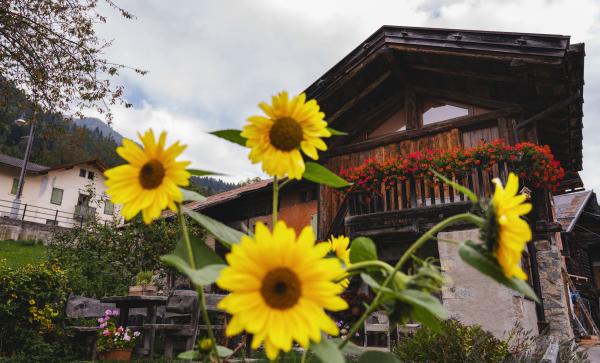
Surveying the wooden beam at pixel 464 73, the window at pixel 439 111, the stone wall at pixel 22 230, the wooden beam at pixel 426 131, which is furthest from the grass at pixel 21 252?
the wooden beam at pixel 464 73

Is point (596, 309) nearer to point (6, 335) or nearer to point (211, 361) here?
point (6, 335)

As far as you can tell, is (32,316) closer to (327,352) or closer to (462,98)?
(327,352)

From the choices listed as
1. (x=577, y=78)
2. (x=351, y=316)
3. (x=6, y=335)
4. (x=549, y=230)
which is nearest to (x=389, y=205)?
(x=351, y=316)

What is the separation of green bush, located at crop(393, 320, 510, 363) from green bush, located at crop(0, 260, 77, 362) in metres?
5.17

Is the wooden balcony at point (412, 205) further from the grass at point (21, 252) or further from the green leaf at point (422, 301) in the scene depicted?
the grass at point (21, 252)

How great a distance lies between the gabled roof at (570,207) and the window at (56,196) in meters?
33.0

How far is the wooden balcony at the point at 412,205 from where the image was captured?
7.12 m

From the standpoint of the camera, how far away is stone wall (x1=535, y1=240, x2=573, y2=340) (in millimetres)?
7637

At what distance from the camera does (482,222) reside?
677mm

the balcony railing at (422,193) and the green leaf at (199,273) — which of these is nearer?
the green leaf at (199,273)

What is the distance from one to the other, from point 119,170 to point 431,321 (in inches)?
25.6

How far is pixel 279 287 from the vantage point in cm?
67

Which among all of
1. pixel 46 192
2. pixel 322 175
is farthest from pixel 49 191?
pixel 322 175

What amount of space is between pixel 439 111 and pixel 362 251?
363 inches
